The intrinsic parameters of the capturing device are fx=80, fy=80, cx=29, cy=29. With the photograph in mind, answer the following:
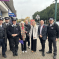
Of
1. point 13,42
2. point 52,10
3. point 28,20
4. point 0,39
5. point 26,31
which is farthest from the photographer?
point 52,10

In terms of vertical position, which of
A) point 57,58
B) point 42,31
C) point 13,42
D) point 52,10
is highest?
point 52,10

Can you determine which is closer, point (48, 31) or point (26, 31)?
point (48, 31)

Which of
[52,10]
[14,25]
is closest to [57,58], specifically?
[14,25]

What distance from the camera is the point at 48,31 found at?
13.4 feet

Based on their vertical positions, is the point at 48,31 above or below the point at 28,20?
below

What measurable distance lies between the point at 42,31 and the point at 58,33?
80 cm

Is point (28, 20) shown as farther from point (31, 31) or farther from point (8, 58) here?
point (8, 58)

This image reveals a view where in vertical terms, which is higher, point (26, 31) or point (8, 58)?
point (26, 31)

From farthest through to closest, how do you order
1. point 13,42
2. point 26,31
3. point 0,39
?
point 26,31, point 13,42, point 0,39

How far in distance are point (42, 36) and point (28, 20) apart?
61.8 inches

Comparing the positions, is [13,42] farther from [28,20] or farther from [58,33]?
[58,33]

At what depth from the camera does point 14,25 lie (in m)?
4.00

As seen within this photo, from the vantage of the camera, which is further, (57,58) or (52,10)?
(52,10)

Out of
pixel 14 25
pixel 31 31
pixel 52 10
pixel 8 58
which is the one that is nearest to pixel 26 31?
pixel 31 31
